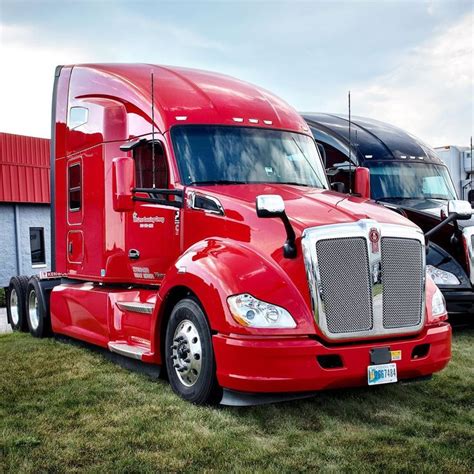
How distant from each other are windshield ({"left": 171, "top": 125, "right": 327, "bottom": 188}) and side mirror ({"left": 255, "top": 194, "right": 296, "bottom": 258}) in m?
1.31

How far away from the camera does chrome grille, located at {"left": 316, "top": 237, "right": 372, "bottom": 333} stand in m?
5.32

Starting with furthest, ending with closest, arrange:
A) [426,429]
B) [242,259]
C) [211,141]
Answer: [211,141]
[242,259]
[426,429]

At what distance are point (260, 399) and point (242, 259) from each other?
1089mm

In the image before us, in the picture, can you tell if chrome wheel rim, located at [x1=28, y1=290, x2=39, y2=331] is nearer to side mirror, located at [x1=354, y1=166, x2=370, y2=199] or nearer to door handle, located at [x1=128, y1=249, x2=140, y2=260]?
door handle, located at [x1=128, y1=249, x2=140, y2=260]

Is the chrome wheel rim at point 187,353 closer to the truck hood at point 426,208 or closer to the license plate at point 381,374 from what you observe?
the license plate at point 381,374

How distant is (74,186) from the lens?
8.91m

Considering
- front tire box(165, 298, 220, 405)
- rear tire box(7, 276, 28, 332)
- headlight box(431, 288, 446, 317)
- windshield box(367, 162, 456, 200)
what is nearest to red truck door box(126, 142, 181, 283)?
front tire box(165, 298, 220, 405)

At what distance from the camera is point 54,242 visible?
9.66m

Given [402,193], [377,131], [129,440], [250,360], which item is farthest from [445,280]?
[129,440]

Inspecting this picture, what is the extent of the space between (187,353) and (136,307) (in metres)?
1.32

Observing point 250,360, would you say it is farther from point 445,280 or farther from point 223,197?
point 445,280

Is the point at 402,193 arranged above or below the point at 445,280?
above

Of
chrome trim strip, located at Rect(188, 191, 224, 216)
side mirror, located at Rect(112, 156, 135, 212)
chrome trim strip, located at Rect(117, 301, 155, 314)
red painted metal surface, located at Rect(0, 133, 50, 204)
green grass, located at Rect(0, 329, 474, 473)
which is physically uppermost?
red painted metal surface, located at Rect(0, 133, 50, 204)

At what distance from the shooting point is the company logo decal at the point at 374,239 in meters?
5.45
